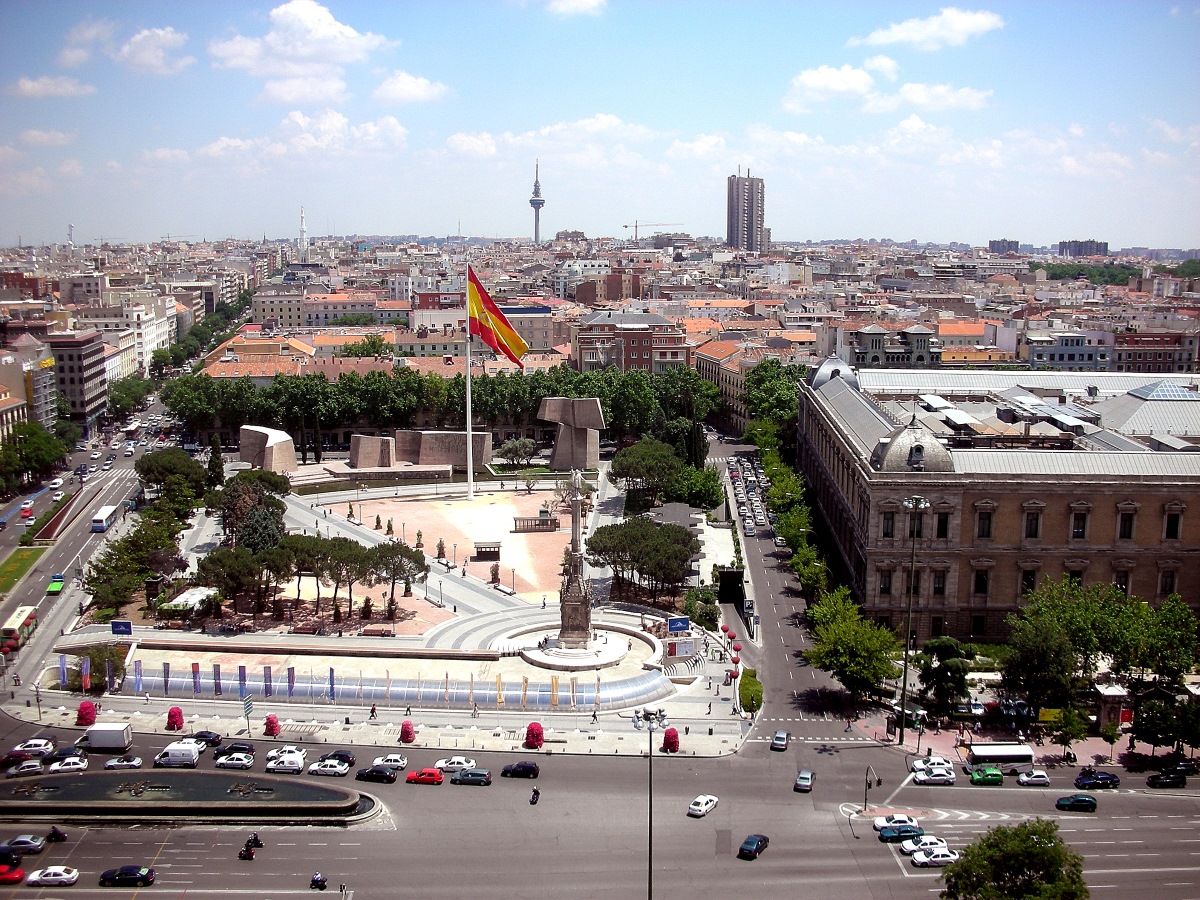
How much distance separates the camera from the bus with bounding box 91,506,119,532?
74312 millimetres

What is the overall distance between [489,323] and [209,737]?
133ft

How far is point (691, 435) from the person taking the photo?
291 feet

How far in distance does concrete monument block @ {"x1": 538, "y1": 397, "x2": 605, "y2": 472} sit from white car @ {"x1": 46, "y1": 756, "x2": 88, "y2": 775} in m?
55.4

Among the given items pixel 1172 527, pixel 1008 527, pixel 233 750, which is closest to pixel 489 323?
pixel 1008 527

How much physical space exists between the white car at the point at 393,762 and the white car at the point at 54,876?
10.1 meters

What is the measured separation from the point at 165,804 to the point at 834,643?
987 inches

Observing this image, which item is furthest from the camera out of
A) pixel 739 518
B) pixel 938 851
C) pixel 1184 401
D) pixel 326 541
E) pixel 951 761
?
pixel 739 518

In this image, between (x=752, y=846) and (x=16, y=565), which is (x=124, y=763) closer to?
(x=752, y=846)

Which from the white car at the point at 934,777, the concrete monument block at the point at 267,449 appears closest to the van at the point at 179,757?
the white car at the point at 934,777

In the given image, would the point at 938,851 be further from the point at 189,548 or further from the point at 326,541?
the point at 189,548

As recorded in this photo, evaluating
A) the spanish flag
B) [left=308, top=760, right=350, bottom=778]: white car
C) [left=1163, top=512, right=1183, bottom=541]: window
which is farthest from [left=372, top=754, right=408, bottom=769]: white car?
the spanish flag

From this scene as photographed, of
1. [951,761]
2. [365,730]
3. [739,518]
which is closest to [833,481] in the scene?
[739,518]

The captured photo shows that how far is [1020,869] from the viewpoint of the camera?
89.2 ft

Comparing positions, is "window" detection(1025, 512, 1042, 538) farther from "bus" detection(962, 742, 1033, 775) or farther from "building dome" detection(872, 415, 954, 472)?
"bus" detection(962, 742, 1033, 775)
